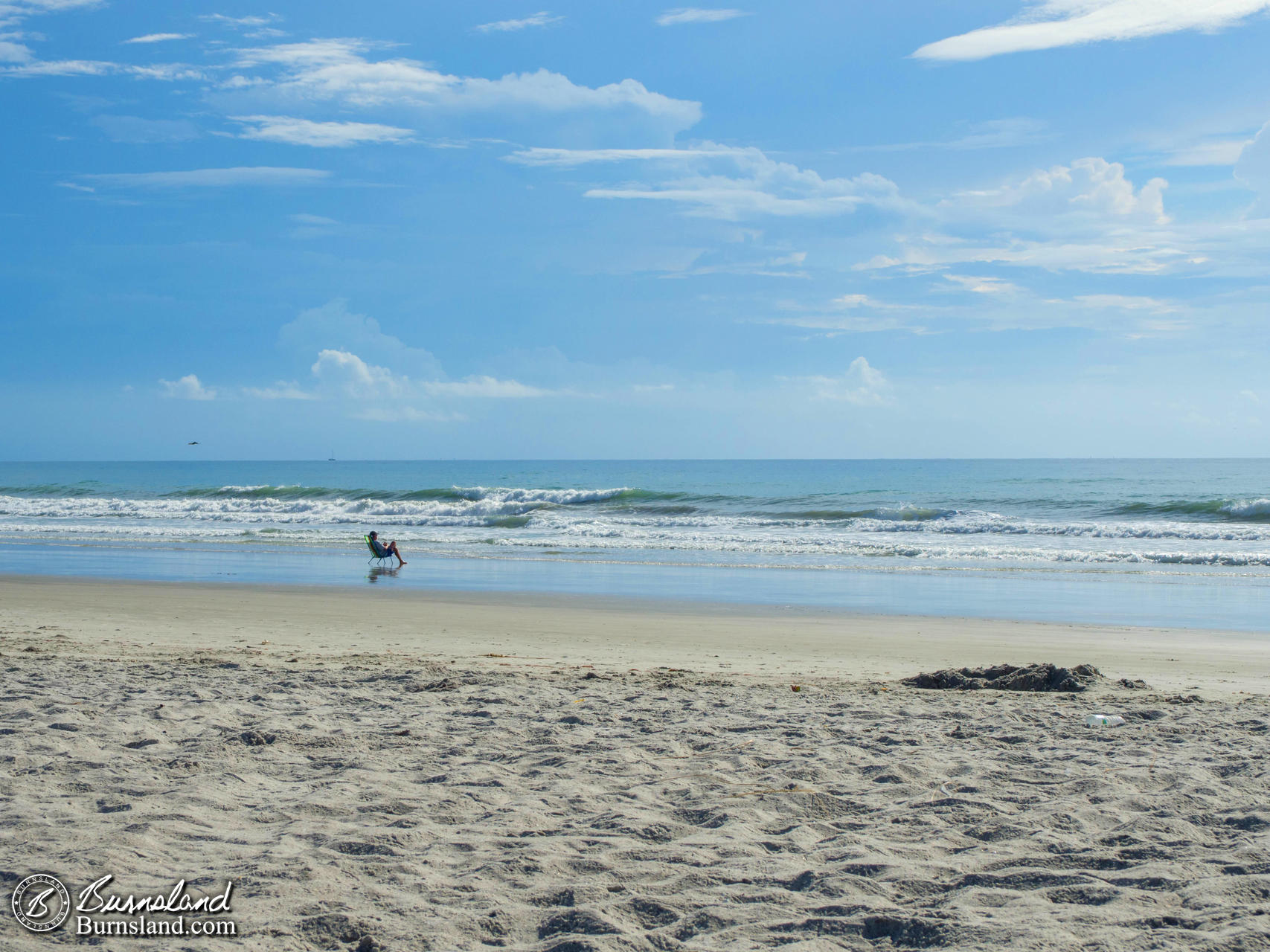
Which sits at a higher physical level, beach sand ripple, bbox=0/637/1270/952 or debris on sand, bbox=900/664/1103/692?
beach sand ripple, bbox=0/637/1270/952

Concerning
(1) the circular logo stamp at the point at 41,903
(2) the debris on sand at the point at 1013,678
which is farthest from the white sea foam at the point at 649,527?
(1) the circular logo stamp at the point at 41,903

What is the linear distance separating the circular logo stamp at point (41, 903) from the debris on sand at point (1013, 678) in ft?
21.2

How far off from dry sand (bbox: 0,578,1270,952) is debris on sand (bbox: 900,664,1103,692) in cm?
32

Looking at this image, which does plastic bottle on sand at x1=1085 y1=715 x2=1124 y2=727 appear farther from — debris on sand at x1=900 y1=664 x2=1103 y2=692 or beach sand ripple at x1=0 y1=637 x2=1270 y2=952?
debris on sand at x1=900 y1=664 x2=1103 y2=692

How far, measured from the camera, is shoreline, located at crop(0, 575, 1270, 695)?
358 inches

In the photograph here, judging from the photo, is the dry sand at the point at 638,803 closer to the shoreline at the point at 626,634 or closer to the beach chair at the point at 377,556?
the shoreline at the point at 626,634

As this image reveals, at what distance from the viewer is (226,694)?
676cm

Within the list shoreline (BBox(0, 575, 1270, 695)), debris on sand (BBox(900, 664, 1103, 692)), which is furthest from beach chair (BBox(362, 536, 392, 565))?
debris on sand (BBox(900, 664, 1103, 692))

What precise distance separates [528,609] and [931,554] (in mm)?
12146

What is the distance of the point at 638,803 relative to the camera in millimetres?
4371

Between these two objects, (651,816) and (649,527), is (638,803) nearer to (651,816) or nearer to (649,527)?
(651,816)
